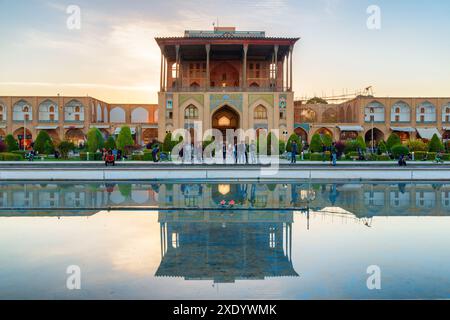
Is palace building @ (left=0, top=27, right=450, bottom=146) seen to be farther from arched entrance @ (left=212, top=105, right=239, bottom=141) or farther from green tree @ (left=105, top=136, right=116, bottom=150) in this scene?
green tree @ (left=105, top=136, right=116, bottom=150)

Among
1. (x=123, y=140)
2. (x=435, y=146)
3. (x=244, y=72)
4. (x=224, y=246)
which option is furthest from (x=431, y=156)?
(x=224, y=246)

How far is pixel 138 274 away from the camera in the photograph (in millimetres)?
4449

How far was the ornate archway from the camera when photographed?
3722 cm

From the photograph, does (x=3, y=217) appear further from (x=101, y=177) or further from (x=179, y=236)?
(x=101, y=177)

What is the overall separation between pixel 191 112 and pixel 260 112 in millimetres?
5308

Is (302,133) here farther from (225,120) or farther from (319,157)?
(319,157)

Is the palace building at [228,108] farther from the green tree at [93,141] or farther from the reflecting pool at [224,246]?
the reflecting pool at [224,246]

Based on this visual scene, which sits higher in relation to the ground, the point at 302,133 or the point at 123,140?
the point at 302,133

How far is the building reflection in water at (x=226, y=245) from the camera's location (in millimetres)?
4500

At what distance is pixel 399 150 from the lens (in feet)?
71.3

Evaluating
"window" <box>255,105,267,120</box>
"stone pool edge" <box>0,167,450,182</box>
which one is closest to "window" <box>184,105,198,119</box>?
"window" <box>255,105,267,120</box>

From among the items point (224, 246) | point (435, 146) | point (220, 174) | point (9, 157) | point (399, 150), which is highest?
point (435, 146)

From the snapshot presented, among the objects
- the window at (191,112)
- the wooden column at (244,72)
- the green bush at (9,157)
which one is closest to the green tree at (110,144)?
the green bush at (9,157)

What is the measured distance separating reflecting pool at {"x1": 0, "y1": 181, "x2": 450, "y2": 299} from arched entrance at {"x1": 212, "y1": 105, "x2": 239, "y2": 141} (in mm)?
27405
